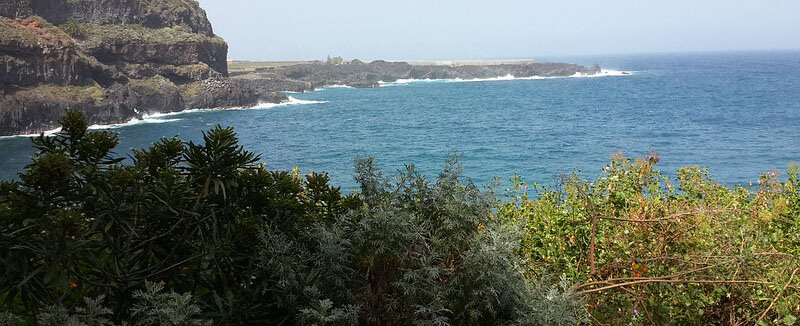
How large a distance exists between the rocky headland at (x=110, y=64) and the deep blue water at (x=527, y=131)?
353 centimetres

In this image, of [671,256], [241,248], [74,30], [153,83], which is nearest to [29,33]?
[74,30]

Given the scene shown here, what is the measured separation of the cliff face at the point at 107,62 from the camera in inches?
1601

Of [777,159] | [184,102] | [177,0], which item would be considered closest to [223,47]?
[177,0]

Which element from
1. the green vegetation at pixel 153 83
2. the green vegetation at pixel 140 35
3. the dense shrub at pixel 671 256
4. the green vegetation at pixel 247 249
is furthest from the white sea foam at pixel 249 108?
the green vegetation at pixel 247 249

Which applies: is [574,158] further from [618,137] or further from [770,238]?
[770,238]

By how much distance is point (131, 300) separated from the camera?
2.16m

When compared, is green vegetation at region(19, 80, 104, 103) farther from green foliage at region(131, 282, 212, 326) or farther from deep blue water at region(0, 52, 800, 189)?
green foliage at region(131, 282, 212, 326)

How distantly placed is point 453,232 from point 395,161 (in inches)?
970

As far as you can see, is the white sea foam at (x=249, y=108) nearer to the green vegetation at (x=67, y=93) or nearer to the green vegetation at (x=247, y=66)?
the green vegetation at (x=67, y=93)

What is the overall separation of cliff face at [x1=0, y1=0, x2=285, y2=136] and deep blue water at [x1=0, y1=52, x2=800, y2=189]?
11.9 feet

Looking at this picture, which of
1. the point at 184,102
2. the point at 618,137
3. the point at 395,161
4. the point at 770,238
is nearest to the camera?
the point at 770,238

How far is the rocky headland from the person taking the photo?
4072cm

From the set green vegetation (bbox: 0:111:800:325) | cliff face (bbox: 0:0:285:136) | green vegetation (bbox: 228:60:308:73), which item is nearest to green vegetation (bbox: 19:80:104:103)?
cliff face (bbox: 0:0:285:136)

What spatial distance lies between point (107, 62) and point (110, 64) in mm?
660
